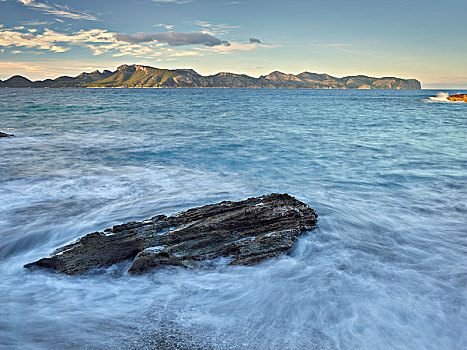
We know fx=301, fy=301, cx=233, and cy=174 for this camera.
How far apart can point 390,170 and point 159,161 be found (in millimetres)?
10059

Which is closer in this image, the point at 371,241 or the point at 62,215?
the point at 371,241

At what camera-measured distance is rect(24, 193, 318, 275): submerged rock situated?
511cm

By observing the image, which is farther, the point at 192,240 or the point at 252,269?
the point at 192,240

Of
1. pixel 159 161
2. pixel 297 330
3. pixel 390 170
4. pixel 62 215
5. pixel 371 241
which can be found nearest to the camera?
pixel 297 330

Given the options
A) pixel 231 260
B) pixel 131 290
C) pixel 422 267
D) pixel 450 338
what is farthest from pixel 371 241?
pixel 131 290

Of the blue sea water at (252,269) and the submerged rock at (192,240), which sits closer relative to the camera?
the blue sea water at (252,269)

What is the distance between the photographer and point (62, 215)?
7.56 metres

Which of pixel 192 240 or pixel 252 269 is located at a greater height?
pixel 192 240

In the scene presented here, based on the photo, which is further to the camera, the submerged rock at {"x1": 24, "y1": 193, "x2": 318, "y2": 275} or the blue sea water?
the submerged rock at {"x1": 24, "y1": 193, "x2": 318, "y2": 275}

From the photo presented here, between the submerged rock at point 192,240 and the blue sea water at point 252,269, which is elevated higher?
the submerged rock at point 192,240

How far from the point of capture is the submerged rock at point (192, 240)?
5.11 m

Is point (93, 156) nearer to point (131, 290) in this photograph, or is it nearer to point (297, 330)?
point (131, 290)

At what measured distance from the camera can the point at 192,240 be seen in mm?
5395

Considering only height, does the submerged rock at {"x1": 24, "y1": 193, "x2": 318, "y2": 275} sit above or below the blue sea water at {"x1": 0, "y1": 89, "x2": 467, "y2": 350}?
above
